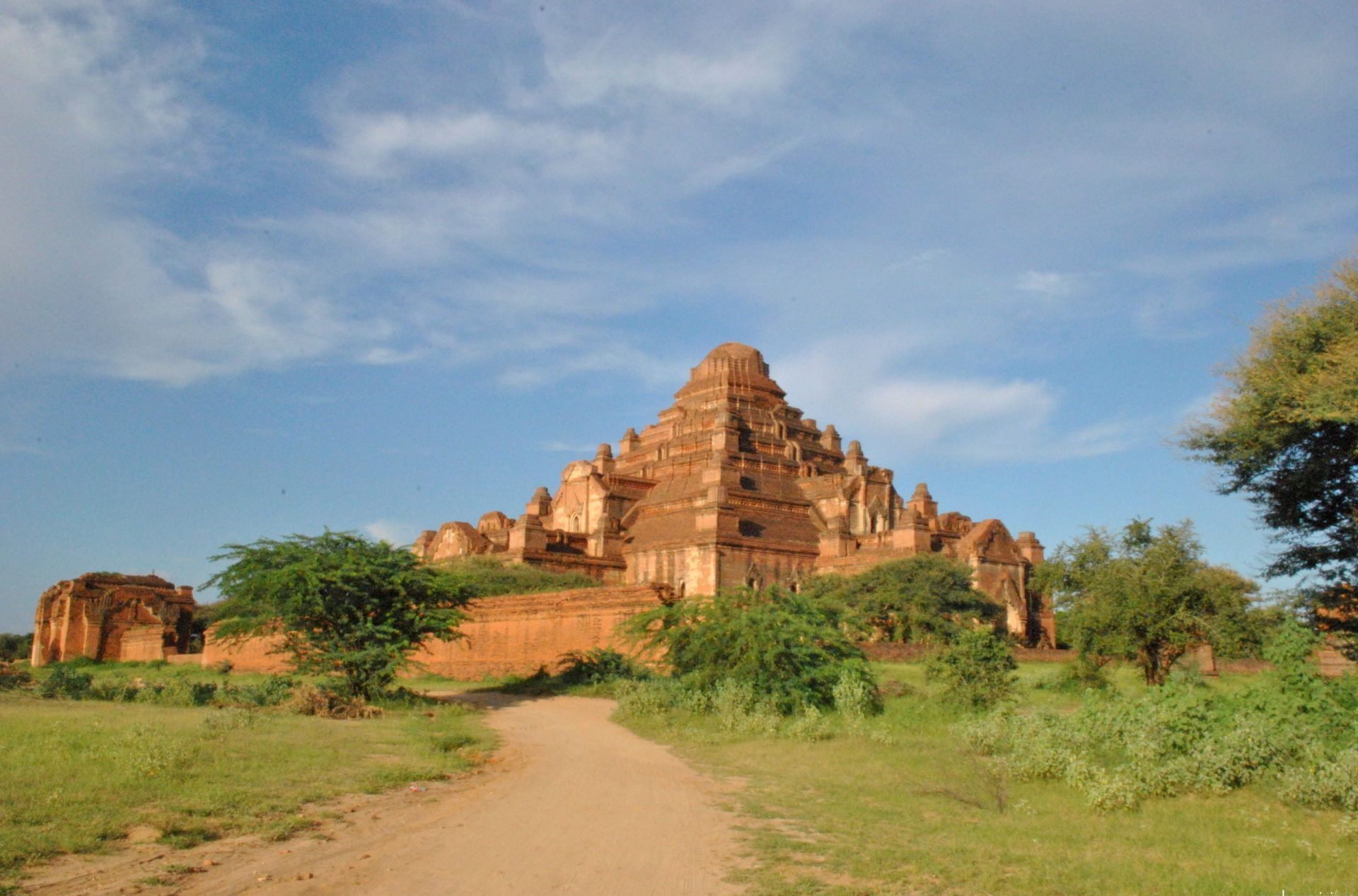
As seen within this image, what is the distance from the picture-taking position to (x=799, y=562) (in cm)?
3678

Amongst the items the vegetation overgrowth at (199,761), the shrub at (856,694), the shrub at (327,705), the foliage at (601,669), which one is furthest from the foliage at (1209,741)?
the foliage at (601,669)

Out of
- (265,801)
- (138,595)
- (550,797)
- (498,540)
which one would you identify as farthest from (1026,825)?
(138,595)

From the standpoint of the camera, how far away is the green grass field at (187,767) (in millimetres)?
7789

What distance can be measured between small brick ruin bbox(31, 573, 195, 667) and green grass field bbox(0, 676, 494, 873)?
33.2 metres

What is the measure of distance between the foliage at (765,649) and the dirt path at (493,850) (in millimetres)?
5060

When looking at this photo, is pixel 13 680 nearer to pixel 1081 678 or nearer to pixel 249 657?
pixel 249 657

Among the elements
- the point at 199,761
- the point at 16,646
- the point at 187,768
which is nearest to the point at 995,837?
the point at 187,768

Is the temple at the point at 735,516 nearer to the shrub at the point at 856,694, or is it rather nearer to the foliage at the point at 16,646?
the shrub at the point at 856,694

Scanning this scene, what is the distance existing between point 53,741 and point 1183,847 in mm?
10320

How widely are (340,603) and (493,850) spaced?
12022 millimetres

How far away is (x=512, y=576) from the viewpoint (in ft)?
122

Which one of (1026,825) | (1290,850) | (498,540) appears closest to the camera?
(1290,850)

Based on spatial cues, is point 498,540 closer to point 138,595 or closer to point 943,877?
point 138,595

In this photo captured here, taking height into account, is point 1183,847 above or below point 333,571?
below
